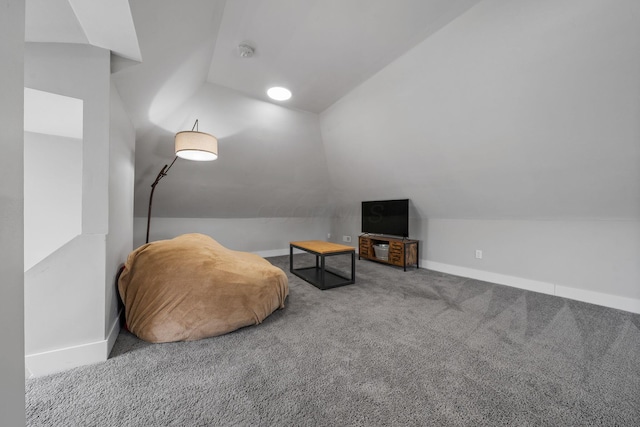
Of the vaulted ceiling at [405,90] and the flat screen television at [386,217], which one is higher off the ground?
the vaulted ceiling at [405,90]

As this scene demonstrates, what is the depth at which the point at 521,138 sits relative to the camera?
8.25ft

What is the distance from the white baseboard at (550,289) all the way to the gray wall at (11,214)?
164 inches

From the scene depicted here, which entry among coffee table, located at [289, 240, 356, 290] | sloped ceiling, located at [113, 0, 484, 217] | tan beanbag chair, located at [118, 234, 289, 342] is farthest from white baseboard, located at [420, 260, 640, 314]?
tan beanbag chair, located at [118, 234, 289, 342]

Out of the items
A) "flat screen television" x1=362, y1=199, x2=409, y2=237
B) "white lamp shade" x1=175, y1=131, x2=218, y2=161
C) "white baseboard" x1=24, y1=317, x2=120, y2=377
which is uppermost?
"white lamp shade" x1=175, y1=131, x2=218, y2=161

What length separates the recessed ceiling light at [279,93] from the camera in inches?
120

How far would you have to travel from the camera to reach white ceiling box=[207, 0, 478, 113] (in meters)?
1.83

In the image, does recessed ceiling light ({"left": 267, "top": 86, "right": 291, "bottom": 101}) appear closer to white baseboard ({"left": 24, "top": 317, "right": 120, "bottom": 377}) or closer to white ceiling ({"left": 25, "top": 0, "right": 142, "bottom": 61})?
white ceiling ({"left": 25, "top": 0, "right": 142, "bottom": 61})

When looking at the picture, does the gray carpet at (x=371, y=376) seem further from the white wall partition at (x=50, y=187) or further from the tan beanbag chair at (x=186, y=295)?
the white wall partition at (x=50, y=187)

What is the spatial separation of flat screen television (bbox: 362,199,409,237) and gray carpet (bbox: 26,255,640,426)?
6.33 feet

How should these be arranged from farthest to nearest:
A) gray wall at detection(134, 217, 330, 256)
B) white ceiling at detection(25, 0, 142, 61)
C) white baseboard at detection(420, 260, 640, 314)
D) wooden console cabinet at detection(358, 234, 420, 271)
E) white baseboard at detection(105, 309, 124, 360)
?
gray wall at detection(134, 217, 330, 256)
wooden console cabinet at detection(358, 234, 420, 271)
white baseboard at detection(420, 260, 640, 314)
white baseboard at detection(105, 309, 124, 360)
white ceiling at detection(25, 0, 142, 61)

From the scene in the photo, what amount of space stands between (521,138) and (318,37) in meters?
2.18

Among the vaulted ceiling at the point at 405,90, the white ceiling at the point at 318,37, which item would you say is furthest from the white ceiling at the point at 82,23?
the white ceiling at the point at 318,37

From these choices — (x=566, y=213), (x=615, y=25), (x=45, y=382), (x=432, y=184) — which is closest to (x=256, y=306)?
(x=45, y=382)

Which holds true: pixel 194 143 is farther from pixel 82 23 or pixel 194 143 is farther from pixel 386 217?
pixel 386 217
